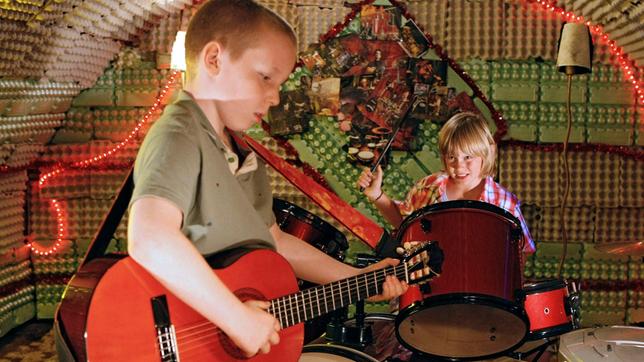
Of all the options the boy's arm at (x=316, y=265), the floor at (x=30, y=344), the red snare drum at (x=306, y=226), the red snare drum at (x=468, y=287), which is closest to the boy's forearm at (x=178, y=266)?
the boy's arm at (x=316, y=265)

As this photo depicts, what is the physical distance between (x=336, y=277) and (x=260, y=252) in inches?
28.2

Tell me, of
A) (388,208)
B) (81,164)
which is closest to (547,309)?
(388,208)

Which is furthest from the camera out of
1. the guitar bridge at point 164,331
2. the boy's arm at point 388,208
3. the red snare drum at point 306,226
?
the boy's arm at point 388,208

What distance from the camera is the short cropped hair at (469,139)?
417 centimetres

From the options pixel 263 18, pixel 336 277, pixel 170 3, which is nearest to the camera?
pixel 263 18

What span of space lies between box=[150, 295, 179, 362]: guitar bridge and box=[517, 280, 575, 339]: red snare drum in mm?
2169

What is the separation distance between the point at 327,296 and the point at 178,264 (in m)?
0.97

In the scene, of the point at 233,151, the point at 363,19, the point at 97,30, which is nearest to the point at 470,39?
the point at 363,19

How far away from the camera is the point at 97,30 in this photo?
213 inches

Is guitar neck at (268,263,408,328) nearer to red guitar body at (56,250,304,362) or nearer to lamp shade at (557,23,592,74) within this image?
red guitar body at (56,250,304,362)

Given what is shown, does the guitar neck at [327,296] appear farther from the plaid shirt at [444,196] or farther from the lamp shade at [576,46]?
the lamp shade at [576,46]

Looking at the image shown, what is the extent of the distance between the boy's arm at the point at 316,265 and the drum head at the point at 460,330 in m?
0.34

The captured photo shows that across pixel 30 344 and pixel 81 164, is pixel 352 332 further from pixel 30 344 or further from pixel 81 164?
pixel 81 164

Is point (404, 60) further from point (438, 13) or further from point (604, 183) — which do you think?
point (604, 183)
